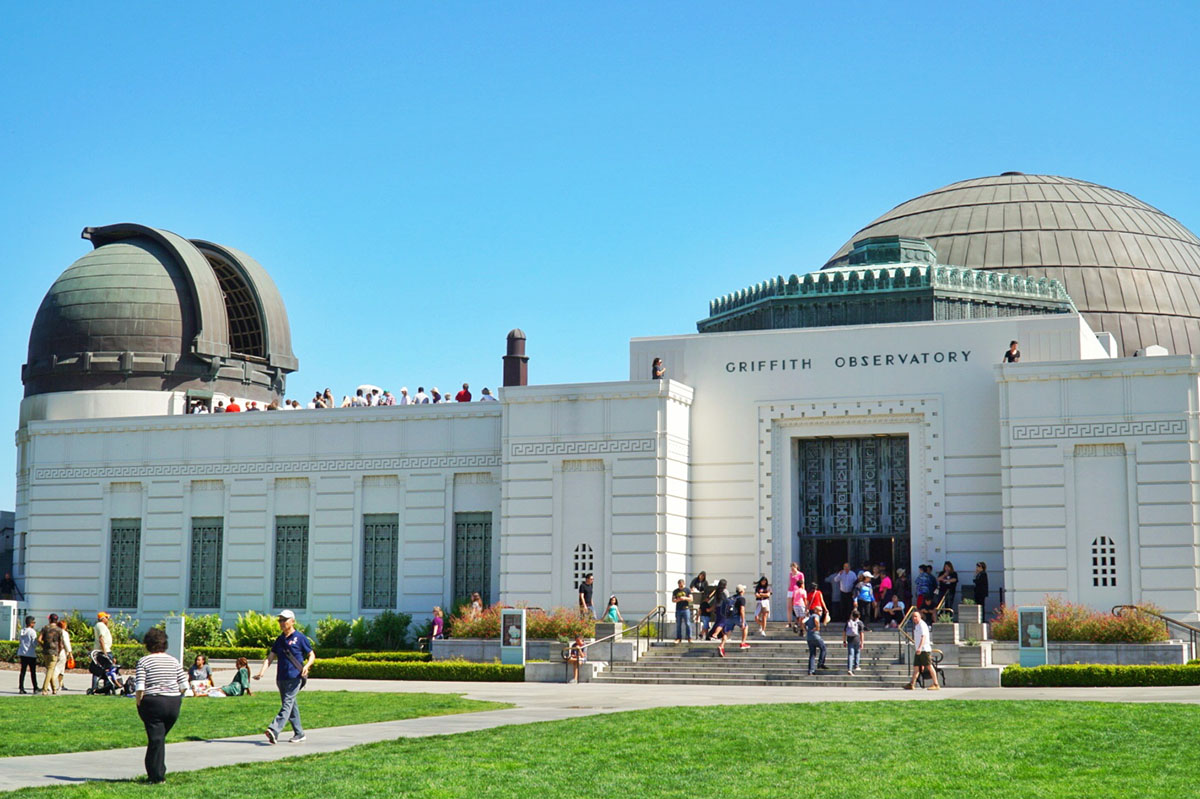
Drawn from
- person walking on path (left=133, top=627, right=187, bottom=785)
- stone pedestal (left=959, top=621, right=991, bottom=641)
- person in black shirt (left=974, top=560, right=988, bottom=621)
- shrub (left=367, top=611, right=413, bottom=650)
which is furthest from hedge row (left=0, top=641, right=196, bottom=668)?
person in black shirt (left=974, top=560, right=988, bottom=621)

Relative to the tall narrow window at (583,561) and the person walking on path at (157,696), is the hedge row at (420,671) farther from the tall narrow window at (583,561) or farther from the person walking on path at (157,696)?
the person walking on path at (157,696)

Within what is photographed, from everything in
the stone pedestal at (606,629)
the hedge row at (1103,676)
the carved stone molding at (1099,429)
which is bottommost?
the hedge row at (1103,676)

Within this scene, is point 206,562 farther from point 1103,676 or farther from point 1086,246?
point 1086,246

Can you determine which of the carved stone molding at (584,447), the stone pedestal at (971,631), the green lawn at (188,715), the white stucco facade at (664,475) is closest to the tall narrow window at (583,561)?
the white stucco facade at (664,475)

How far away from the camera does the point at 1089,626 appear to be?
2592cm

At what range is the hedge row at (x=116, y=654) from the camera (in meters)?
28.9

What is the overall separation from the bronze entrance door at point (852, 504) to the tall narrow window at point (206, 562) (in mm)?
14739

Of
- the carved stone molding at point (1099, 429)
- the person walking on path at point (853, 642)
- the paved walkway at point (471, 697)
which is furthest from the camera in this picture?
the carved stone molding at point (1099, 429)

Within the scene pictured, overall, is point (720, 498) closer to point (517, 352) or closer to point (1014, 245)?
point (517, 352)

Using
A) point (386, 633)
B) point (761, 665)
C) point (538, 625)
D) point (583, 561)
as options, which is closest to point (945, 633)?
point (761, 665)

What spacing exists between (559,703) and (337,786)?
9171 mm

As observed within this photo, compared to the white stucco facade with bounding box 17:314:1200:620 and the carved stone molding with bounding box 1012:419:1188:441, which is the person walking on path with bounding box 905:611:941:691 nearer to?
the white stucco facade with bounding box 17:314:1200:620

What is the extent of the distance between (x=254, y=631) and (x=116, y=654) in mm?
4302

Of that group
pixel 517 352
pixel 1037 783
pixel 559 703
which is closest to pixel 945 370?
pixel 517 352
